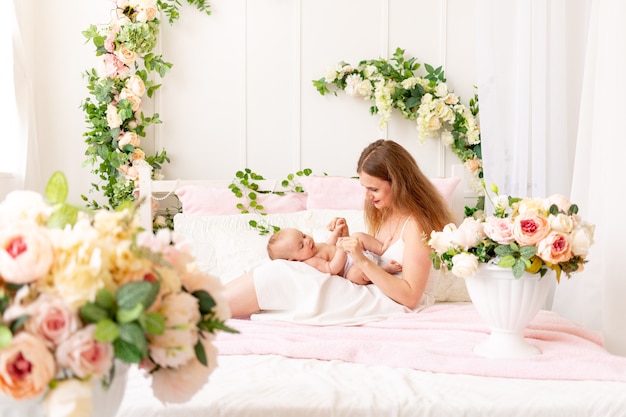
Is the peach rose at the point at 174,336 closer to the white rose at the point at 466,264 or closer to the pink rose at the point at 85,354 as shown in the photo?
the pink rose at the point at 85,354

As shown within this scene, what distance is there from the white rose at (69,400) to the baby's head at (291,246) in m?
1.83

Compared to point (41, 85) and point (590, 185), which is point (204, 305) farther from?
point (41, 85)

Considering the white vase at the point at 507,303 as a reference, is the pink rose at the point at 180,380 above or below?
above

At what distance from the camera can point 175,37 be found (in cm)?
369

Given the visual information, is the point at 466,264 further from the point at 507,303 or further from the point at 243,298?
the point at 243,298

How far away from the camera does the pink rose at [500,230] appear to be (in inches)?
81.1

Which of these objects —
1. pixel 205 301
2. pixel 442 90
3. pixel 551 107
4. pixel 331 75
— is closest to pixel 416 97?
pixel 442 90

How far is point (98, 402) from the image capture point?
113 cm

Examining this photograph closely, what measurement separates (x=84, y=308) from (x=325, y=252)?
1861mm

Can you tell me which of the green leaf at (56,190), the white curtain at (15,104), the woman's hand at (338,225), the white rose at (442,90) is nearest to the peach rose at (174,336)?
the green leaf at (56,190)

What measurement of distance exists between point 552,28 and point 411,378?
67.1 inches

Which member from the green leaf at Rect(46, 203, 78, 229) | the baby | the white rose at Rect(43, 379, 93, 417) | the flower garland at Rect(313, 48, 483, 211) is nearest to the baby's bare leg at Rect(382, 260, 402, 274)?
the baby

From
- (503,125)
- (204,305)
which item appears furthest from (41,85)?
(204,305)

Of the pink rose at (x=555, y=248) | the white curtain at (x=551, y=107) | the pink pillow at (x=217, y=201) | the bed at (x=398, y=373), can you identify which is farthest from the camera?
the pink pillow at (x=217, y=201)
